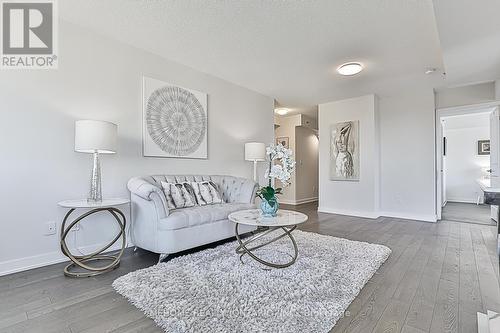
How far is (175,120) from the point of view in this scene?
3510 millimetres

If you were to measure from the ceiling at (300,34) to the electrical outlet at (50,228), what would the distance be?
2123mm

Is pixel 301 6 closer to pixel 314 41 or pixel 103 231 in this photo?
pixel 314 41

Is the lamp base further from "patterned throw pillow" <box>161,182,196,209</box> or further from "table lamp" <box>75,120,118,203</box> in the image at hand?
"patterned throw pillow" <box>161,182,196,209</box>

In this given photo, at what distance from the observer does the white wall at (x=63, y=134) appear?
2.29 metres

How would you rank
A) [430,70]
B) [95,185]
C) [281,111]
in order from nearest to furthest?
[95,185] → [430,70] → [281,111]

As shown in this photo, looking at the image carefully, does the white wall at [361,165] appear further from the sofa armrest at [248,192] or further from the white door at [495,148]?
the sofa armrest at [248,192]

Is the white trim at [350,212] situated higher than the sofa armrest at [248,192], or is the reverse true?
the sofa armrest at [248,192]

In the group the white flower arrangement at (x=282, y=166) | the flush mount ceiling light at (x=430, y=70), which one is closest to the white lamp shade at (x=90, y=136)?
the white flower arrangement at (x=282, y=166)

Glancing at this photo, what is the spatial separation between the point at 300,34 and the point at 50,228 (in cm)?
335

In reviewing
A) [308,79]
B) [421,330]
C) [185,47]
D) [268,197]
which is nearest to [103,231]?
[268,197]

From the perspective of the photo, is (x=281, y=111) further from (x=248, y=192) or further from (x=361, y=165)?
(x=248, y=192)

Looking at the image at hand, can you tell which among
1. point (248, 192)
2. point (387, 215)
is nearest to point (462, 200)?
point (387, 215)

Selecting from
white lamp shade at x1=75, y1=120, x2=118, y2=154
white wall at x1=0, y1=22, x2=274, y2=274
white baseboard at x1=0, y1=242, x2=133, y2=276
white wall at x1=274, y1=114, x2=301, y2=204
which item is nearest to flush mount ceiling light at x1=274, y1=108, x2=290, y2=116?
white wall at x1=274, y1=114, x2=301, y2=204

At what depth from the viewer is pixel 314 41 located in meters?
2.96
